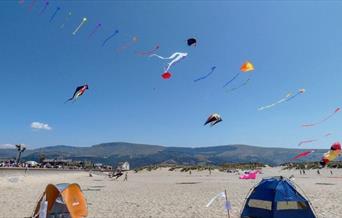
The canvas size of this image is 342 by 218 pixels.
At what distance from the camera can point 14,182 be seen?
28719mm

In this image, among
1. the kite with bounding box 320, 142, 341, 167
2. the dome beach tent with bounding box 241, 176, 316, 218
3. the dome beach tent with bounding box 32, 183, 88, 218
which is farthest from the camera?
the kite with bounding box 320, 142, 341, 167

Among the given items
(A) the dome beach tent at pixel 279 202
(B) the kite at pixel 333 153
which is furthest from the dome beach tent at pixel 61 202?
(B) the kite at pixel 333 153

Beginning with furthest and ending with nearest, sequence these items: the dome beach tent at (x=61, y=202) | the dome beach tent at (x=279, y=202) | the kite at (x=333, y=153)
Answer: the kite at (x=333, y=153), the dome beach tent at (x=61, y=202), the dome beach tent at (x=279, y=202)

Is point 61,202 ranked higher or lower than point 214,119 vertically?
lower

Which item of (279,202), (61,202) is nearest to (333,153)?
(279,202)

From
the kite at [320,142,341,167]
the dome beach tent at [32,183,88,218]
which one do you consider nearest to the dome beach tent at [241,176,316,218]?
the kite at [320,142,341,167]

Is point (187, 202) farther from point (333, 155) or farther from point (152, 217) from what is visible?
point (333, 155)

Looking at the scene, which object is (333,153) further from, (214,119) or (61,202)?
(61,202)

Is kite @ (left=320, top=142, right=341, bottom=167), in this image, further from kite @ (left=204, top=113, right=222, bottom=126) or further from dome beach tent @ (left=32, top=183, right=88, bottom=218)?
dome beach tent @ (left=32, top=183, right=88, bottom=218)

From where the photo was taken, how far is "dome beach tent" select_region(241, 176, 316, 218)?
10.8 m

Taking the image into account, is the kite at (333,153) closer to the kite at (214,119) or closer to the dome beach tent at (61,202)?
the kite at (214,119)

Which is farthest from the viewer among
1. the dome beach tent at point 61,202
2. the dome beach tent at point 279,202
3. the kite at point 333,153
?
the kite at point 333,153

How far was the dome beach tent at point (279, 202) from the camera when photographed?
35.3 ft

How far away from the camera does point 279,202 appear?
10.8 meters
